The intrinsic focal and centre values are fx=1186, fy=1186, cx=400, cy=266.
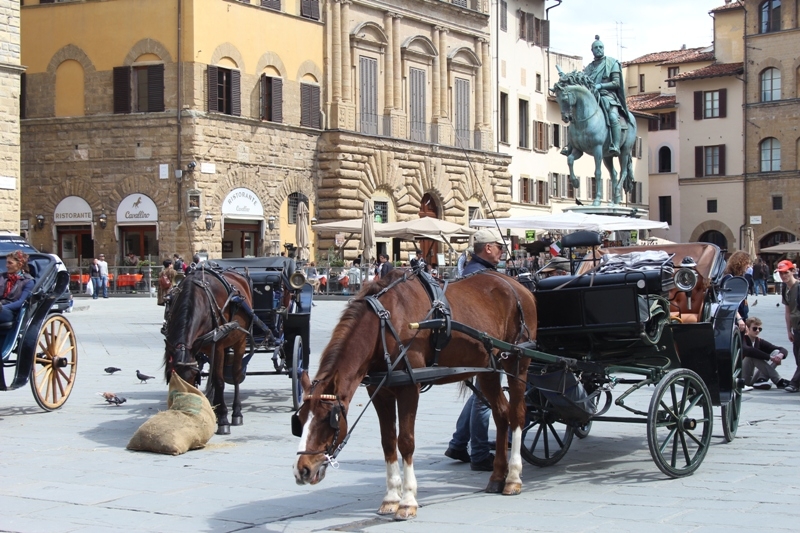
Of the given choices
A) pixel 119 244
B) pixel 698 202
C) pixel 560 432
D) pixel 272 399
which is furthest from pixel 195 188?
pixel 698 202

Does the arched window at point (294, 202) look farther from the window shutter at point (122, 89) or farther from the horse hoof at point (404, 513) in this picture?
the horse hoof at point (404, 513)

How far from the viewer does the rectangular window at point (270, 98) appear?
4025 cm

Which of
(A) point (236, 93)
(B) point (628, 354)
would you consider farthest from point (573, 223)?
(A) point (236, 93)

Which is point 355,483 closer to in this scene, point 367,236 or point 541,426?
point 541,426

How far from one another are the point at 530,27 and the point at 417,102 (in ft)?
42.6

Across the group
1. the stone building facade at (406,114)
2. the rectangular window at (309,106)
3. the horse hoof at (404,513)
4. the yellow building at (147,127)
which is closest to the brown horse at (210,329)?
the horse hoof at (404,513)

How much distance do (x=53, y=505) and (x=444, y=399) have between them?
6267 mm

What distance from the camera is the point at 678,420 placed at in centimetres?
840

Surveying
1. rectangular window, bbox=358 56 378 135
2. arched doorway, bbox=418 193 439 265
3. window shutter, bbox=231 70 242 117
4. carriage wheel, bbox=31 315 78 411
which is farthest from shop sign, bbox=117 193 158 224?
carriage wheel, bbox=31 315 78 411

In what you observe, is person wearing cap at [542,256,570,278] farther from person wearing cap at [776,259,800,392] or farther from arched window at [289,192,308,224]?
arched window at [289,192,308,224]

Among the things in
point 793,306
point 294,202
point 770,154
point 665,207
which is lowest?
point 793,306

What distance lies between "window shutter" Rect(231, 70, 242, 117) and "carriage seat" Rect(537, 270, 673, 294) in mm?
31156

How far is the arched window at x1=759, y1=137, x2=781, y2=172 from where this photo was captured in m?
65.7

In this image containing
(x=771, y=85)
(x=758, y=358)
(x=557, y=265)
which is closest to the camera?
(x=557, y=265)
